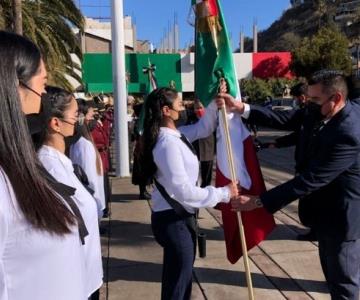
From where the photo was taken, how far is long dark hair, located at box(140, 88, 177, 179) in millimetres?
3316

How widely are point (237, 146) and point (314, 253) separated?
2.21 metres

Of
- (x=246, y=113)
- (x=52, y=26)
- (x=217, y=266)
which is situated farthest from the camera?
(x=52, y=26)

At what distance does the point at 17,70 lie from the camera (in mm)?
1447

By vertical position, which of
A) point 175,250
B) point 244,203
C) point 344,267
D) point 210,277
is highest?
point 244,203

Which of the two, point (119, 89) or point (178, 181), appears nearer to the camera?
point (178, 181)

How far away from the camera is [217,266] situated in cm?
510

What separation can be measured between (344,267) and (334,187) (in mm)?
530

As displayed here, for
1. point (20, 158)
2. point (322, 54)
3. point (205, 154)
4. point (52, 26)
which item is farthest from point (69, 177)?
point (322, 54)

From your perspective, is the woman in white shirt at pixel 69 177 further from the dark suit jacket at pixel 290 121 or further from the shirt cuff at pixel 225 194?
the dark suit jacket at pixel 290 121

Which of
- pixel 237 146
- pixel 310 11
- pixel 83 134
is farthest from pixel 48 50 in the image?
pixel 310 11

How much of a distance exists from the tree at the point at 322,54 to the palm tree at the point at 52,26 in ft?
69.0

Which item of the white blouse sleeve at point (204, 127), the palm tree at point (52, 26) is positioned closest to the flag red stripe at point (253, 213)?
the white blouse sleeve at point (204, 127)

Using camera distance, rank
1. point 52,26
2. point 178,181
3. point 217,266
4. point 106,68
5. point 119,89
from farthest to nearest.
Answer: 1. point 106,68
2. point 52,26
3. point 119,89
4. point 217,266
5. point 178,181

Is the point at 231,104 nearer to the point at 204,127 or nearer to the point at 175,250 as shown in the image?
the point at 204,127
